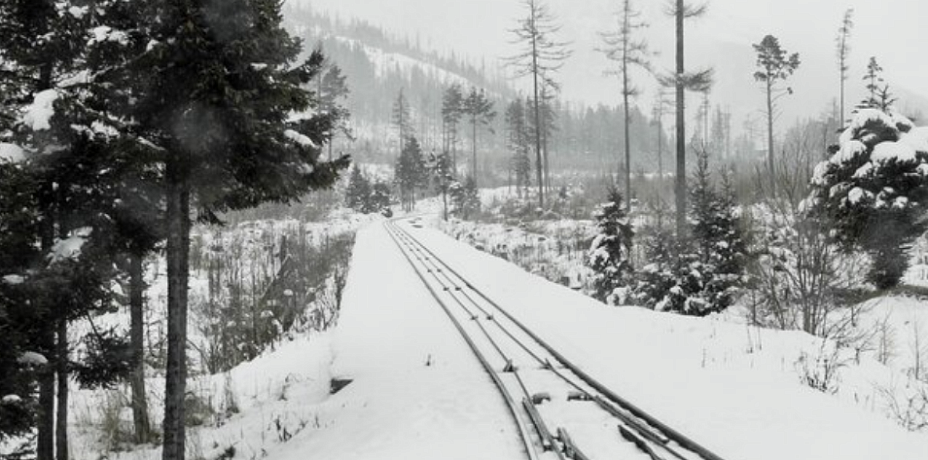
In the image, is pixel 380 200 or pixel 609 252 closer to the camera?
pixel 609 252

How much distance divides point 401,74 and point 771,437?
198337 mm

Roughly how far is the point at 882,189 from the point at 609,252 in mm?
7046

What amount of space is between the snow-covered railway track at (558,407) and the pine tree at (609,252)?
660 cm

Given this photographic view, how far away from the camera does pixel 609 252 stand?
18562 millimetres

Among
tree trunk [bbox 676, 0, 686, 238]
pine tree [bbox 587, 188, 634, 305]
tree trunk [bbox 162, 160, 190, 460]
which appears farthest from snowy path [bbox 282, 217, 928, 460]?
tree trunk [bbox 676, 0, 686, 238]

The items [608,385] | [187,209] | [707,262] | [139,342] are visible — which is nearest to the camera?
[608,385]

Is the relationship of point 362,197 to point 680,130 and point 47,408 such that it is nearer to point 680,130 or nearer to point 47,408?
point 680,130

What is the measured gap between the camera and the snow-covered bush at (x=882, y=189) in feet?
48.2

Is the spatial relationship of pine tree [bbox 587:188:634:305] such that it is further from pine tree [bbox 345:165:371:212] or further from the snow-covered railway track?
pine tree [bbox 345:165:371:212]

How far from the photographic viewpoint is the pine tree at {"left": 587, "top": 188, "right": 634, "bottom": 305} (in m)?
18.5

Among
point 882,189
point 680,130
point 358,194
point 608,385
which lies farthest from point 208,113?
point 358,194

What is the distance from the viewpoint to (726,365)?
8.79m

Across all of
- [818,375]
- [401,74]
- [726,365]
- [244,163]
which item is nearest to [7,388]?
[244,163]

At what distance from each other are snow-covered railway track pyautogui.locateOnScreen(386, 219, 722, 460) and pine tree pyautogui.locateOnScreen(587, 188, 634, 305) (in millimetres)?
6597
